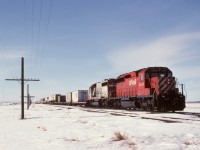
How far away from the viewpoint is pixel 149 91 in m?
25.1

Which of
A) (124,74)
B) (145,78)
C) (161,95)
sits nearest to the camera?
(161,95)

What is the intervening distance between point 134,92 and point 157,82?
17.0 ft

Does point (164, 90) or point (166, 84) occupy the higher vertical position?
point (166, 84)

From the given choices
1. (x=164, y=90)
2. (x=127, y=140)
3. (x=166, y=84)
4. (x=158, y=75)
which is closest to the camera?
(x=127, y=140)

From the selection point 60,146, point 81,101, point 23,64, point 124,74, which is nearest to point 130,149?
point 60,146

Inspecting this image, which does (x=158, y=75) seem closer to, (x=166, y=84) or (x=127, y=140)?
(x=166, y=84)

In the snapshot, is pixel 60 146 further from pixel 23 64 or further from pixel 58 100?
pixel 58 100

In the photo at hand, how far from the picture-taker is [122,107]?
3353cm

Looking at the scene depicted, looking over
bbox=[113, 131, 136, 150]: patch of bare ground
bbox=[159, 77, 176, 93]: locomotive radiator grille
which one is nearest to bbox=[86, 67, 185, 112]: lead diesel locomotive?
bbox=[159, 77, 176, 93]: locomotive radiator grille

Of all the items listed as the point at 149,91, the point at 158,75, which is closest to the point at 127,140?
the point at 149,91

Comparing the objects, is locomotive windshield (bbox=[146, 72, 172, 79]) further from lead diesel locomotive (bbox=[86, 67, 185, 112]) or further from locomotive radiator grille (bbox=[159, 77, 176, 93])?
locomotive radiator grille (bbox=[159, 77, 176, 93])

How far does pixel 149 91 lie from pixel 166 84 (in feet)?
6.30

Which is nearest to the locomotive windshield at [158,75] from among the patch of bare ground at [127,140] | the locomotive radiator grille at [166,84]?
the locomotive radiator grille at [166,84]

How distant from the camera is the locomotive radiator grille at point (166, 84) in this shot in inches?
926
